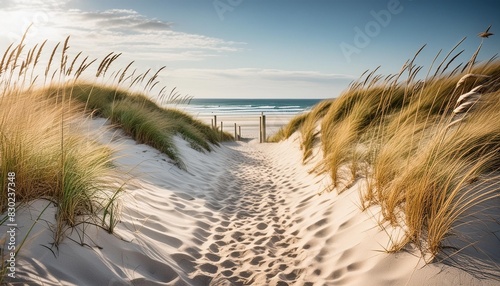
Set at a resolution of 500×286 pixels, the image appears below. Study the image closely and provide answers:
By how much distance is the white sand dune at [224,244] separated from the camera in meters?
2.24

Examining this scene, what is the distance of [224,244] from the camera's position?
3451 mm

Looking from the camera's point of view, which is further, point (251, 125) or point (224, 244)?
point (251, 125)

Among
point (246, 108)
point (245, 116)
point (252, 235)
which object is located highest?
point (246, 108)

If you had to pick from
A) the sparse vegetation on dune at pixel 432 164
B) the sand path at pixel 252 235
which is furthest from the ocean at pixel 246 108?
the sparse vegetation on dune at pixel 432 164

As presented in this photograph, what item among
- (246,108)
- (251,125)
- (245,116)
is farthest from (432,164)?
(246,108)

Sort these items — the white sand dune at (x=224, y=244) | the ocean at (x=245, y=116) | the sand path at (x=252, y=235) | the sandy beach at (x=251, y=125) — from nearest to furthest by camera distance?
the white sand dune at (x=224, y=244)
the sand path at (x=252, y=235)
the ocean at (x=245, y=116)
the sandy beach at (x=251, y=125)

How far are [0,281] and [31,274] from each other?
0.77ft

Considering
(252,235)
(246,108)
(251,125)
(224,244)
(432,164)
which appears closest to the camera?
(432,164)

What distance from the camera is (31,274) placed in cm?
190

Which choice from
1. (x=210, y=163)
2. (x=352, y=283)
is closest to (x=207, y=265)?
(x=352, y=283)

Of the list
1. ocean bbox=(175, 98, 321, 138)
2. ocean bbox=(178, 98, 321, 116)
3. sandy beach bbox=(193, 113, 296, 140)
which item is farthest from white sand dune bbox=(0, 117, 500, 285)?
ocean bbox=(178, 98, 321, 116)

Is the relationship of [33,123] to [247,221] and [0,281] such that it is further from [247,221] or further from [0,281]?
[247,221]

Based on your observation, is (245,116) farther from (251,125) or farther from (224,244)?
(224,244)

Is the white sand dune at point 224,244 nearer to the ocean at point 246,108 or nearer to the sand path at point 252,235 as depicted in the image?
the sand path at point 252,235
